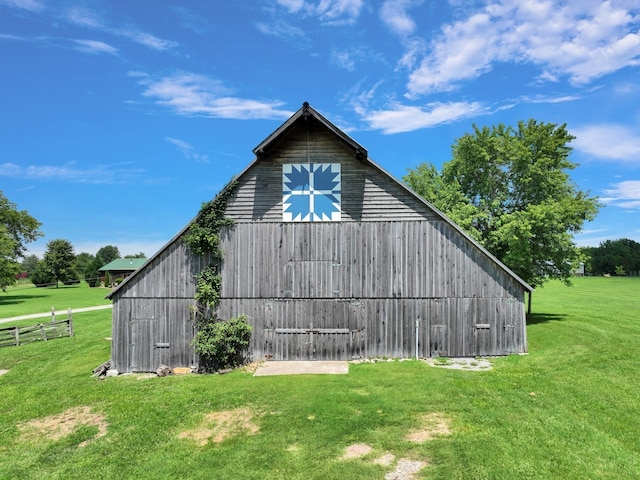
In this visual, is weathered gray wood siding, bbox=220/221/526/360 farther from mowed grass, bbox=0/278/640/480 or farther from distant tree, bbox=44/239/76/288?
distant tree, bbox=44/239/76/288

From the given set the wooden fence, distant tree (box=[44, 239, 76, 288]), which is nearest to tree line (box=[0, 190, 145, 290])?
distant tree (box=[44, 239, 76, 288])

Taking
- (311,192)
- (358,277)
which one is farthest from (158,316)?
(358,277)

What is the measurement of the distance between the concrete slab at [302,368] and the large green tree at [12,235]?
5050cm

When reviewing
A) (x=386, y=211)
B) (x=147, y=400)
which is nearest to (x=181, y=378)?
(x=147, y=400)

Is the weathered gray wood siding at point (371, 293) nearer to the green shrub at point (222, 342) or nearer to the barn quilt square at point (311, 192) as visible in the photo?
the green shrub at point (222, 342)

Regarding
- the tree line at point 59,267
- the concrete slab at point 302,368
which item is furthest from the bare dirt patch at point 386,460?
the tree line at point 59,267

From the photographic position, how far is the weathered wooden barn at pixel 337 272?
52.3 ft

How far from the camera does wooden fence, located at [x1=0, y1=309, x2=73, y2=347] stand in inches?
909

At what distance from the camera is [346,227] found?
16.1 metres

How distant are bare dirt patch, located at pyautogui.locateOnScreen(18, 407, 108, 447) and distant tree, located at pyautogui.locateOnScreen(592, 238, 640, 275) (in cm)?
13477

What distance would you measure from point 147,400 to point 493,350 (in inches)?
531

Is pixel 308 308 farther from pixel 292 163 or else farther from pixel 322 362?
pixel 292 163

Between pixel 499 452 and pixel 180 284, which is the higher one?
pixel 180 284

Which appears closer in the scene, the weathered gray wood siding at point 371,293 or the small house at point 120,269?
the weathered gray wood siding at point 371,293
